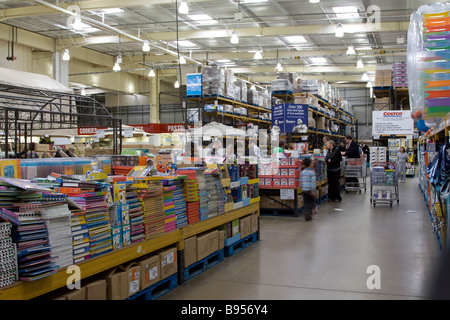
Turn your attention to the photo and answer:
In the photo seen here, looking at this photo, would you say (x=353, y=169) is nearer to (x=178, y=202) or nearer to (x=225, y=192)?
(x=225, y=192)

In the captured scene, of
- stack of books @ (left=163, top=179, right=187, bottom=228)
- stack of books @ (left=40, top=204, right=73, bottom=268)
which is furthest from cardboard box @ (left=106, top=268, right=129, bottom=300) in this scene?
stack of books @ (left=163, top=179, right=187, bottom=228)

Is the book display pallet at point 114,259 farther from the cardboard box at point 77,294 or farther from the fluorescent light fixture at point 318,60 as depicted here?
the fluorescent light fixture at point 318,60

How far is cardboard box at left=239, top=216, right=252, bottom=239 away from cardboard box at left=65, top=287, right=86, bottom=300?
333cm

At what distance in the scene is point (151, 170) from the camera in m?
4.74

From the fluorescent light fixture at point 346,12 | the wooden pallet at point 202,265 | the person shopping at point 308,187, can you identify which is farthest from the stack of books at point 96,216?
the fluorescent light fixture at point 346,12

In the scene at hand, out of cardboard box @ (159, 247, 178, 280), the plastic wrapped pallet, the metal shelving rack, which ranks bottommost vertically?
cardboard box @ (159, 247, 178, 280)

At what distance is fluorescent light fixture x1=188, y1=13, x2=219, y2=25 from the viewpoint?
15.9m

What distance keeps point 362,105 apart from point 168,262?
97.9 feet

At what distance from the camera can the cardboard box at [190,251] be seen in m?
4.76

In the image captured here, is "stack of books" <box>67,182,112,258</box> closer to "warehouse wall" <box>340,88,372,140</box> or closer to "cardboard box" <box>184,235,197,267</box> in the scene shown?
"cardboard box" <box>184,235,197,267</box>

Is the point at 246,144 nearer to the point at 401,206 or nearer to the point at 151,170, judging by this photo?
the point at 401,206

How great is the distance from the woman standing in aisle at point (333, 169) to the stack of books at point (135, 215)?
842 centimetres

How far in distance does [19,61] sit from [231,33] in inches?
357

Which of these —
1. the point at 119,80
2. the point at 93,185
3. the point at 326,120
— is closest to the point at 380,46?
the point at 326,120
